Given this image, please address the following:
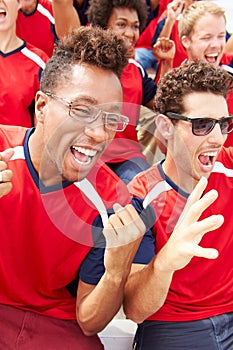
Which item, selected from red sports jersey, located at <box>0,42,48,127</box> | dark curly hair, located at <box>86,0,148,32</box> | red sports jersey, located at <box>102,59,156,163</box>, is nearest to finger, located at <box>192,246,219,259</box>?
red sports jersey, located at <box>102,59,156,163</box>

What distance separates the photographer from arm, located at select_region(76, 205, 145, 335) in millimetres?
1447

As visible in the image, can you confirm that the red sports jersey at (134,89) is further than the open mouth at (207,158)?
Yes

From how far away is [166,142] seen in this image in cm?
194

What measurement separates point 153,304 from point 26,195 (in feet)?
1.51

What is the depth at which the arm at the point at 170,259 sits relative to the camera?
4.54 feet

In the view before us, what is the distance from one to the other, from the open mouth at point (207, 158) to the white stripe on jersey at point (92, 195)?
1.20 ft

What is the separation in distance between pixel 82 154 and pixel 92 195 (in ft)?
0.45

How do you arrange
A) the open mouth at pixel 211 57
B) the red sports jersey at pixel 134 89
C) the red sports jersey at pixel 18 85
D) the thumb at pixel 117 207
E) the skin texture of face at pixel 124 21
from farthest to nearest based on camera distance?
the skin texture of face at pixel 124 21 < the open mouth at pixel 211 57 < the red sports jersey at pixel 134 89 < the red sports jersey at pixel 18 85 < the thumb at pixel 117 207

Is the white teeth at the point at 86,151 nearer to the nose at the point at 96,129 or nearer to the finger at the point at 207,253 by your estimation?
the nose at the point at 96,129

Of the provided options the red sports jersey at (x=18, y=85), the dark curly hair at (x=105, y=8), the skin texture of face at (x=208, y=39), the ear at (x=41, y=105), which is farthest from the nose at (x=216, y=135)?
the dark curly hair at (x=105, y=8)

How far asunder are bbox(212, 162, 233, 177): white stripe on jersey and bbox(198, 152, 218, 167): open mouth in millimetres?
25

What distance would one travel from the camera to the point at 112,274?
153cm

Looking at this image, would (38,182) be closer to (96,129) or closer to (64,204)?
(64,204)

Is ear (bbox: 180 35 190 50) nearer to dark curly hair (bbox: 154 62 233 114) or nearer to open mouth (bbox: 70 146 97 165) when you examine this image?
dark curly hair (bbox: 154 62 233 114)
